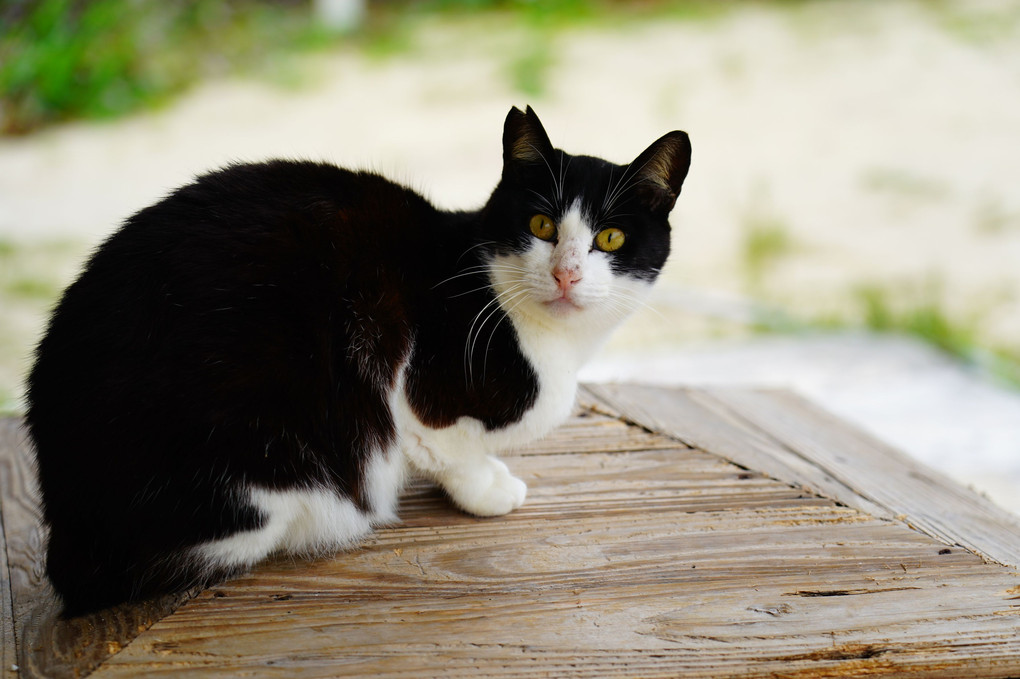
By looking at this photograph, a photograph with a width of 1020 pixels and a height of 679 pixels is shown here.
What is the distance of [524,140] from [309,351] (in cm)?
42

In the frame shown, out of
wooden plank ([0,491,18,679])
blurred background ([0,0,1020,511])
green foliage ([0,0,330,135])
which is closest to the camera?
wooden plank ([0,491,18,679])

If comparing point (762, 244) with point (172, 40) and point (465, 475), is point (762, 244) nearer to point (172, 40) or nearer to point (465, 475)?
point (172, 40)

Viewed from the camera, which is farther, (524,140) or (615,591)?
(524,140)

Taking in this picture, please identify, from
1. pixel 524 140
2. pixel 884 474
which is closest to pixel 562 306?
pixel 524 140

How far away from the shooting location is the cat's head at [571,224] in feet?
3.92

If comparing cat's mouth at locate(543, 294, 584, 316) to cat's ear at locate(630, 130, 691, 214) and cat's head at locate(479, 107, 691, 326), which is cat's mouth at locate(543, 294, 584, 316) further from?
cat's ear at locate(630, 130, 691, 214)

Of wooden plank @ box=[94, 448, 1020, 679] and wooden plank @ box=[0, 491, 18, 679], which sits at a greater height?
wooden plank @ box=[94, 448, 1020, 679]

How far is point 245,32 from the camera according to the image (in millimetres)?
4668

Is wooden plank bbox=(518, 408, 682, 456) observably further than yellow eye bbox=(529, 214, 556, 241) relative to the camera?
Yes

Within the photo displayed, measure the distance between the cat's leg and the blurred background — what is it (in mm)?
1987

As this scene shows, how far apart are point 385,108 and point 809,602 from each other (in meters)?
3.87

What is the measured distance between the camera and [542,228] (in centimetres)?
122

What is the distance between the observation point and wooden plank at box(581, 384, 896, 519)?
1.39 meters

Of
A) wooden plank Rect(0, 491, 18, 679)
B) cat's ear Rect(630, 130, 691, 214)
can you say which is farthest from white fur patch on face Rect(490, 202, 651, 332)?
wooden plank Rect(0, 491, 18, 679)
